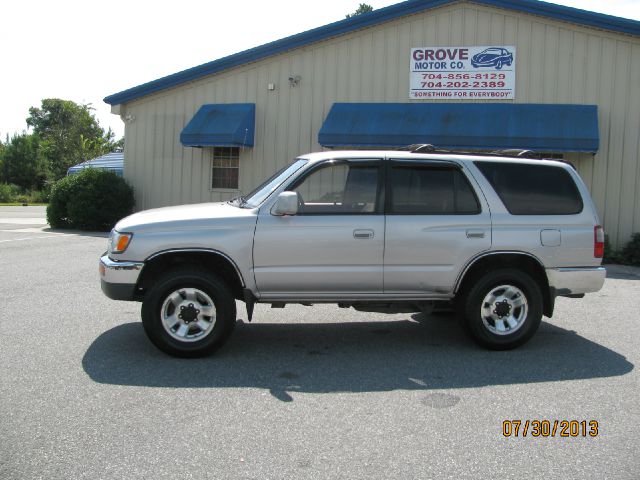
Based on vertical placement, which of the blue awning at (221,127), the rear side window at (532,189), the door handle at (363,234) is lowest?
the door handle at (363,234)

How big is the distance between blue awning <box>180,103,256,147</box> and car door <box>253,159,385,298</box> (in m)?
11.0

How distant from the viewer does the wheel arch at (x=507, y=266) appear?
6297 millimetres

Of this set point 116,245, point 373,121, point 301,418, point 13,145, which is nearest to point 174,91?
point 373,121

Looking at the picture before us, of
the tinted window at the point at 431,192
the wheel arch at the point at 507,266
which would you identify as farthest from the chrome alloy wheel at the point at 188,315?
the wheel arch at the point at 507,266

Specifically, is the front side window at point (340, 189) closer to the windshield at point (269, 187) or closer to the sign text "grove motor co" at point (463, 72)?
the windshield at point (269, 187)

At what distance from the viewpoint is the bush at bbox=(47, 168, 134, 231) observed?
60.0 ft

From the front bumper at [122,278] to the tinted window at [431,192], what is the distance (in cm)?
246

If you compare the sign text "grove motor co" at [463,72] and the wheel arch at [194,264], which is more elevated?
the sign text "grove motor co" at [463,72]

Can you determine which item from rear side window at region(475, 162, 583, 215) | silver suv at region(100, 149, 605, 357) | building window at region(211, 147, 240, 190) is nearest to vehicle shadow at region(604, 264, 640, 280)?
rear side window at region(475, 162, 583, 215)

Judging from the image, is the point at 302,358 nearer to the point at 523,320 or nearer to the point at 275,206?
the point at 275,206

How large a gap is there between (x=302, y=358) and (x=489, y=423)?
2067mm

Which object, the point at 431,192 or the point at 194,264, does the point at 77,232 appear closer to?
the point at 194,264

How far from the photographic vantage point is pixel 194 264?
6.11m
